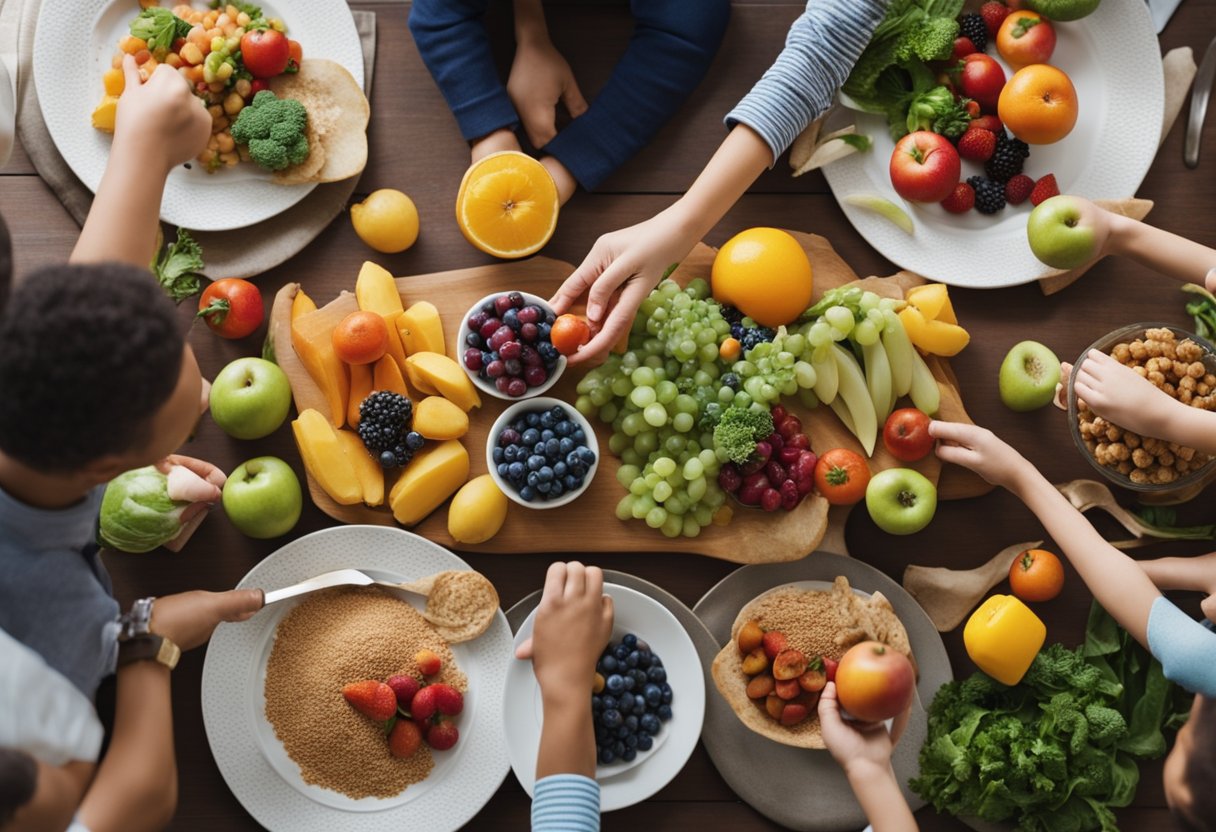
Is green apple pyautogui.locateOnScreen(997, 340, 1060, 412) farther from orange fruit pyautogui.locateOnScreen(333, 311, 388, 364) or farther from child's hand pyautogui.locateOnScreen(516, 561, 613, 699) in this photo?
orange fruit pyautogui.locateOnScreen(333, 311, 388, 364)

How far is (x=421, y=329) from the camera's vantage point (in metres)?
1.63

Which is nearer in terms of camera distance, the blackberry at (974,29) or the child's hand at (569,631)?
the child's hand at (569,631)

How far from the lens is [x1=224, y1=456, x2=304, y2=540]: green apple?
5.14ft

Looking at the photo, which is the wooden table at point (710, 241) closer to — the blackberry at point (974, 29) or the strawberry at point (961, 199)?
the strawberry at point (961, 199)

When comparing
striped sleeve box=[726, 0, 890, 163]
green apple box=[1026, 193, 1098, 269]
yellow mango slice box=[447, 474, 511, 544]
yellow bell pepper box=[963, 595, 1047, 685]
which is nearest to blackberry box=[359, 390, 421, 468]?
yellow mango slice box=[447, 474, 511, 544]

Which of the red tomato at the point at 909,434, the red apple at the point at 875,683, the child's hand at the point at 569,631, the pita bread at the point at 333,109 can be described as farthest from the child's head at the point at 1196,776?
the pita bread at the point at 333,109

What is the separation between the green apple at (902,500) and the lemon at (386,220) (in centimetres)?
92

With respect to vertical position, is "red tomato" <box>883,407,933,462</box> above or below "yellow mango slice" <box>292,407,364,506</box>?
above

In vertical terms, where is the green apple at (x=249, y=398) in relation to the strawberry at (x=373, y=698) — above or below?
above

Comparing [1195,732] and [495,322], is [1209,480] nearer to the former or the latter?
[1195,732]

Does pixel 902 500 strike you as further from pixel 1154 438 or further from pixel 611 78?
pixel 611 78

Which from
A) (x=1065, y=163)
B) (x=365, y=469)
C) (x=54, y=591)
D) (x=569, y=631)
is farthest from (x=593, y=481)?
(x=1065, y=163)

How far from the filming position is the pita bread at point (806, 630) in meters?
1.58

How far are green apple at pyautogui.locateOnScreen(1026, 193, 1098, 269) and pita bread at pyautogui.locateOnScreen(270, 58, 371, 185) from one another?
1186 mm
